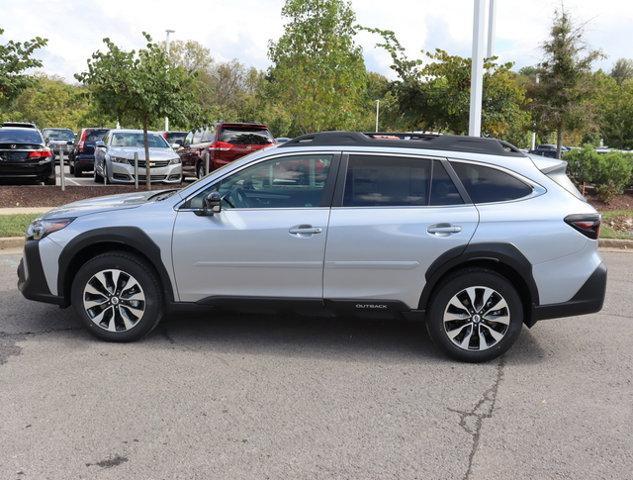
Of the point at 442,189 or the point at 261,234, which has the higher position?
the point at 442,189

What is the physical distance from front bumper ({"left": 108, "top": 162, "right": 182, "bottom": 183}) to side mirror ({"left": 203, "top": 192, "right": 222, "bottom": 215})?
456 inches

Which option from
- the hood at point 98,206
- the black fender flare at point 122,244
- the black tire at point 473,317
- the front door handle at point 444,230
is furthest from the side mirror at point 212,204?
the black tire at point 473,317

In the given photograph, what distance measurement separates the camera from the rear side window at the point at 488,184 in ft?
15.9

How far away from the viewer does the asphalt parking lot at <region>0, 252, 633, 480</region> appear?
3367 mm

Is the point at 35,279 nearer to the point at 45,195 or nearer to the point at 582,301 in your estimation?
the point at 582,301

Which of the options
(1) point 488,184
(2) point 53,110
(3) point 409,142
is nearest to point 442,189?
(1) point 488,184

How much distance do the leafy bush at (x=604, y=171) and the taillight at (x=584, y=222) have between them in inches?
438

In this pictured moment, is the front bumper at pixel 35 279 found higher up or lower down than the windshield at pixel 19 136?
lower down

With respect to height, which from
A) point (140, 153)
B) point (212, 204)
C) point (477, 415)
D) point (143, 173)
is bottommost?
point (477, 415)

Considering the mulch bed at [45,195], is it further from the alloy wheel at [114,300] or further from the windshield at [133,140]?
the alloy wheel at [114,300]

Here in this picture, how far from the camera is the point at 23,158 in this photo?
15.0m

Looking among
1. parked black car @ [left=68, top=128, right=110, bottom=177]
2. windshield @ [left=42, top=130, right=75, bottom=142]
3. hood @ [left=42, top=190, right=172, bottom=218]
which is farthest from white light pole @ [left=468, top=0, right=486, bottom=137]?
windshield @ [left=42, top=130, right=75, bottom=142]

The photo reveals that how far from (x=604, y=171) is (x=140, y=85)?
34.9 ft

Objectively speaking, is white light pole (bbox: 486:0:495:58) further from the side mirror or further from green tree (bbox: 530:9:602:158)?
the side mirror
